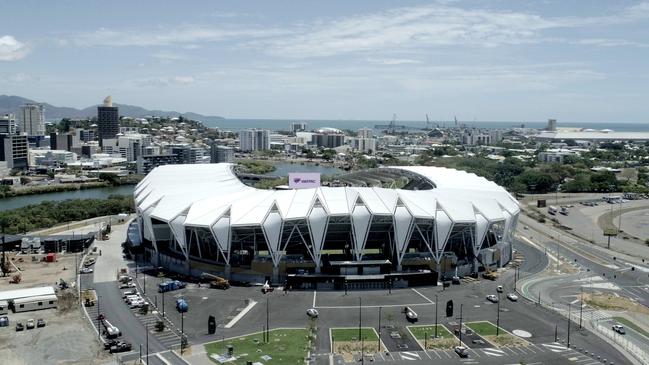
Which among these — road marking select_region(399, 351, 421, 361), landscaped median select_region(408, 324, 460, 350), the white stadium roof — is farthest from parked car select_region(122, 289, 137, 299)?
road marking select_region(399, 351, 421, 361)

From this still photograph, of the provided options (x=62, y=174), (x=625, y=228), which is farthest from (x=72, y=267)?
(x=62, y=174)

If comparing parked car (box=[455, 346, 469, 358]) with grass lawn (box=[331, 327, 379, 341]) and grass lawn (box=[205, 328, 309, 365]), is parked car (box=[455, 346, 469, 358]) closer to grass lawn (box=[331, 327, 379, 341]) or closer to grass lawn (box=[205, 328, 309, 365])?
grass lawn (box=[331, 327, 379, 341])

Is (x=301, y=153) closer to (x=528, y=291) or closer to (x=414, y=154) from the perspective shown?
(x=414, y=154)

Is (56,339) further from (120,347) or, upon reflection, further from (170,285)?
(170,285)

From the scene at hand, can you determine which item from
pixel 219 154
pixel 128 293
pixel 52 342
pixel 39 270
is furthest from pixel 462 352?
pixel 219 154

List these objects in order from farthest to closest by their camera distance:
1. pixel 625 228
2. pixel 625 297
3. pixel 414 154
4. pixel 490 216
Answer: pixel 414 154
pixel 625 228
pixel 490 216
pixel 625 297
